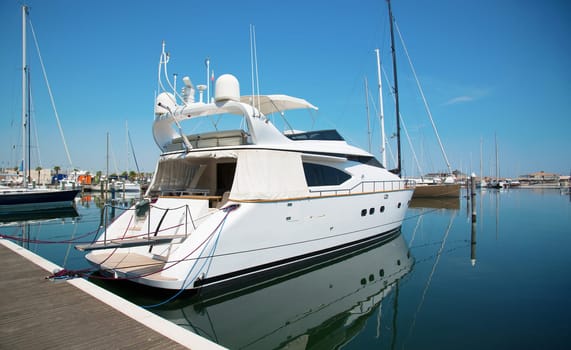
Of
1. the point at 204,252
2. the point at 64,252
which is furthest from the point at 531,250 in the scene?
the point at 64,252

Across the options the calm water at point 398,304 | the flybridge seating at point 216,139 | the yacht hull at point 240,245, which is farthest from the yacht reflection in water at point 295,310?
the flybridge seating at point 216,139

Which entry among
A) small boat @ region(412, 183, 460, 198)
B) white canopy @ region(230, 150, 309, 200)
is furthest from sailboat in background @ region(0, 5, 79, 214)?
small boat @ region(412, 183, 460, 198)

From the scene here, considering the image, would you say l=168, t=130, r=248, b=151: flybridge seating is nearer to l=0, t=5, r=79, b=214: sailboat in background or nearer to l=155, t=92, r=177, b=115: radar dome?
l=155, t=92, r=177, b=115: radar dome

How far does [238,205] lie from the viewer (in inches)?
280

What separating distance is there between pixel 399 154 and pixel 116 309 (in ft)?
52.0

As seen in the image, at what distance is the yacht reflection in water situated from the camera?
Result: 537 cm

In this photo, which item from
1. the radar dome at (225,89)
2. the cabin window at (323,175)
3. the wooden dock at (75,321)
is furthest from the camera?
the cabin window at (323,175)

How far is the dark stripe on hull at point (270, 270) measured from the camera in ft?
22.2

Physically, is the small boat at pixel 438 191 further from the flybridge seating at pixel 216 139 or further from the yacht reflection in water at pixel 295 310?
the flybridge seating at pixel 216 139

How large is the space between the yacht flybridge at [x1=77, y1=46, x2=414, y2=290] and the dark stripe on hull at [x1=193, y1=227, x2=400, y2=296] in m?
0.03

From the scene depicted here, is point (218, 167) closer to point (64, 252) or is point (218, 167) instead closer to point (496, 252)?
point (64, 252)

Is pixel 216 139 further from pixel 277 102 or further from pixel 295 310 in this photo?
pixel 295 310

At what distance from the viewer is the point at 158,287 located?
20.6 feet

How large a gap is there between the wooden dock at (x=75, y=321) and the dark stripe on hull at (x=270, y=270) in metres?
2.04
